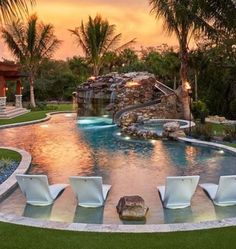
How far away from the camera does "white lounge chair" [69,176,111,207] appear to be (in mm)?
7891

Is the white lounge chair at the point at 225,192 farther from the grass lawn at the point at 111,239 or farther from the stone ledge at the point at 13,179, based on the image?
the stone ledge at the point at 13,179

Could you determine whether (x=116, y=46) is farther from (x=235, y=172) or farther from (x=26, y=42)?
(x=235, y=172)

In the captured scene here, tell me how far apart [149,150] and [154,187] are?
212 inches

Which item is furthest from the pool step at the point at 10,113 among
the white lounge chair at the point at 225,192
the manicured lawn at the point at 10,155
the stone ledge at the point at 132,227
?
the stone ledge at the point at 132,227

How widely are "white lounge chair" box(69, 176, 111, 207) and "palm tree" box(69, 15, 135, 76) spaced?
2796 cm

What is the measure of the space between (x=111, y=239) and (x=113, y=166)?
6043 millimetres

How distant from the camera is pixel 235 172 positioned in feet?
37.0

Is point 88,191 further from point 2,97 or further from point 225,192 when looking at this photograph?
point 2,97

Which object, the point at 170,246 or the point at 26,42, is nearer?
the point at 170,246

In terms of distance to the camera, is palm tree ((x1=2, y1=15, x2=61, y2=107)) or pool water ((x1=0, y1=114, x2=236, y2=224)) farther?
palm tree ((x1=2, y1=15, x2=61, y2=107))

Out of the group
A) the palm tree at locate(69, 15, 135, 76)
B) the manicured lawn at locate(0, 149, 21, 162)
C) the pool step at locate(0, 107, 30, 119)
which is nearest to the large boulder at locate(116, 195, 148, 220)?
the manicured lawn at locate(0, 149, 21, 162)

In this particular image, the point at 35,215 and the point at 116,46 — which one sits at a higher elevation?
the point at 116,46

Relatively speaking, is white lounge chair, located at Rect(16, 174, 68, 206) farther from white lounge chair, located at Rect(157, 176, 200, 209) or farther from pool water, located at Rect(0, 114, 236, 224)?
white lounge chair, located at Rect(157, 176, 200, 209)

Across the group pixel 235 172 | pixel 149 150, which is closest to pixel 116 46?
pixel 149 150
